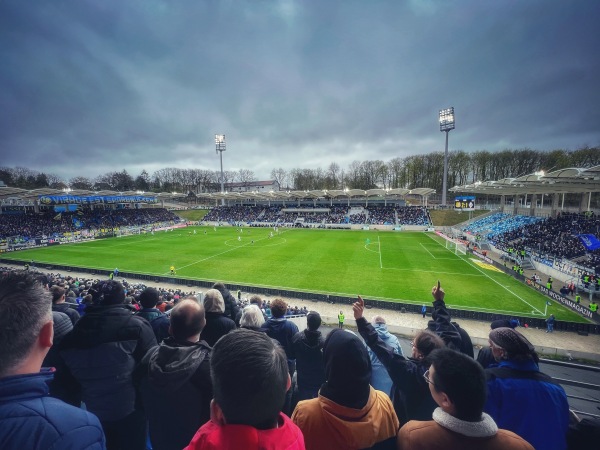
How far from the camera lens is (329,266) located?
88.0 feet

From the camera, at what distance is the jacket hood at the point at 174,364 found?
2311 mm

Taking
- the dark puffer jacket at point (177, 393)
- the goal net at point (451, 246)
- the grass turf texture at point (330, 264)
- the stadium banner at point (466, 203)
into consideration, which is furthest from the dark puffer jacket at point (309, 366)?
the stadium banner at point (466, 203)

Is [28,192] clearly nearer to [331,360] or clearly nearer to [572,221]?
[331,360]

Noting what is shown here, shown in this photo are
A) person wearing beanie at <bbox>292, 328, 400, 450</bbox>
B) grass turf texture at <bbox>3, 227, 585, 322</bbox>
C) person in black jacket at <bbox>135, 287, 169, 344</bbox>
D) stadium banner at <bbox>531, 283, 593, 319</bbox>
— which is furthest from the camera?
grass turf texture at <bbox>3, 227, 585, 322</bbox>

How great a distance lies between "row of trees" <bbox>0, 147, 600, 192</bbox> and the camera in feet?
216

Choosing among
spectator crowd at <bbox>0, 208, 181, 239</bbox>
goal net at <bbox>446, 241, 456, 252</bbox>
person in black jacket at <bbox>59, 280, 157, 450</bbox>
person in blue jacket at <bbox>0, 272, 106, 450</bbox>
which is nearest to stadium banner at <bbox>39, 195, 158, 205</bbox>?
spectator crowd at <bbox>0, 208, 181, 239</bbox>

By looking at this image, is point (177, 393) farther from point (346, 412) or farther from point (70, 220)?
point (70, 220)

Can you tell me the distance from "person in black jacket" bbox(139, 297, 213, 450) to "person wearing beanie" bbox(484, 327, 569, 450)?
9.77 ft

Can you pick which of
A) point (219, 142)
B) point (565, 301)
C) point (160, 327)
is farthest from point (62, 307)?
point (219, 142)

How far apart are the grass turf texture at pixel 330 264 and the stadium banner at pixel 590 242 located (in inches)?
295

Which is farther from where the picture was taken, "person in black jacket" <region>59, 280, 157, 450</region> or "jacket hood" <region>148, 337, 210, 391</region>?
"person in black jacket" <region>59, 280, 157, 450</region>

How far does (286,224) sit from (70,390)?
187 ft

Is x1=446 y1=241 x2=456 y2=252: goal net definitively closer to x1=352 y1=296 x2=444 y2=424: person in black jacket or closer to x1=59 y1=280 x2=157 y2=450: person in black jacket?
x1=352 y1=296 x2=444 y2=424: person in black jacket

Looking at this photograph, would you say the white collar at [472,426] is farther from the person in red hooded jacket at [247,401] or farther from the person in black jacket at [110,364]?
the person in black jacket at [110,364]
